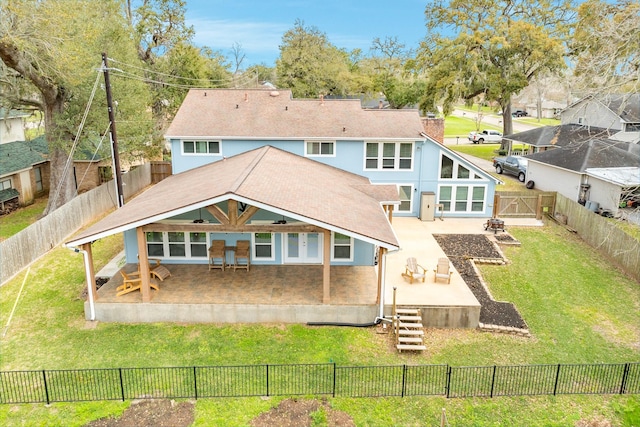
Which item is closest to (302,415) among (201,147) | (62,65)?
(201,147)

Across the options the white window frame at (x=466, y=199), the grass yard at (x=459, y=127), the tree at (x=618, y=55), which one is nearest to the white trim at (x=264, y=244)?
the white window frame at (x=466, y=199)

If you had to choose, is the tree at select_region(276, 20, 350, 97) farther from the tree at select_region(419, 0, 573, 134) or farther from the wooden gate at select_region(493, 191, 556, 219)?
the wooden gate at select_region(493, 191, 556, 219)

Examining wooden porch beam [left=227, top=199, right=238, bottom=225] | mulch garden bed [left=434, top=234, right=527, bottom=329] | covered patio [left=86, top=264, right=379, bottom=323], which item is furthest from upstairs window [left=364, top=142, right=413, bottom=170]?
wooden porch beam [left=227, top=199, right=238, bottom=225]

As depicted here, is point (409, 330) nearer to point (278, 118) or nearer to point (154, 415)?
point (154, 415)

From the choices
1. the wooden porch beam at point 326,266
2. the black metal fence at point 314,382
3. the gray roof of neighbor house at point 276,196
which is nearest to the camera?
the black metal fence at point 314,382

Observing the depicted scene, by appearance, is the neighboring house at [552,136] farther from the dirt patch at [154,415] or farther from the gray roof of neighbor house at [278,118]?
the dirt patch at [154,415]

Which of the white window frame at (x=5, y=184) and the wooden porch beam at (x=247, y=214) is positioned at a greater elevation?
the wooden porch beam at (x=247, y=214)
